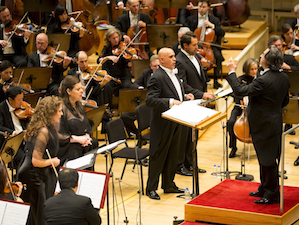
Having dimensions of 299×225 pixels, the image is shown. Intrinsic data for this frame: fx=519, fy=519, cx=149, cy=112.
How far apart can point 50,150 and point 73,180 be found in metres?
0.88

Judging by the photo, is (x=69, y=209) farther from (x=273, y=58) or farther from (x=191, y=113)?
(x=273, y=58)

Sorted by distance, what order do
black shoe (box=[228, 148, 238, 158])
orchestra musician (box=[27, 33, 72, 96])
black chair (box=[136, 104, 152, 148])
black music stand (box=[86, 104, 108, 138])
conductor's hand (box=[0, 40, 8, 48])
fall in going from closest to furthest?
black music stand (box=[86, 104, 108, 138]) → black chair (box=[136, 104, 152, 148]) → black shoe (box=[228, 148, 238, 158]) → orchestra musician (box=[27, 33, 72, 96]) → conductor's hand (box=[0, 40, 8, 48])

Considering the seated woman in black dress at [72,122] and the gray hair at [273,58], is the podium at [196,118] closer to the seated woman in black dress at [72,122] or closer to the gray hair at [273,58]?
the gray hair at [273,58]

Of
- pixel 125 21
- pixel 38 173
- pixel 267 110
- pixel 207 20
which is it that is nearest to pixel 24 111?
pixel 38 173

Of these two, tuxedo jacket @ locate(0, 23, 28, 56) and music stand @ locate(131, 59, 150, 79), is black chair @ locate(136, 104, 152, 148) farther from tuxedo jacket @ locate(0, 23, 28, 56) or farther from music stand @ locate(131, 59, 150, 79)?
tuxedo jacket @ locate(0, 23, 28, 56)

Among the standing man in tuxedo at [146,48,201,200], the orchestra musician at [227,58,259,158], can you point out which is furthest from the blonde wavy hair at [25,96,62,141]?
the orchestra musician at [227,58,259,158]

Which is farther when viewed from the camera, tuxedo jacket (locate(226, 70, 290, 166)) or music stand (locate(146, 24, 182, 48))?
music stand (locate(146, 24, 182, 48))

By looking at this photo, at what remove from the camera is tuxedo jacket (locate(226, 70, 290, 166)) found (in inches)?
159

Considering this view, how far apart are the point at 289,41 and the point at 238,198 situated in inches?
149

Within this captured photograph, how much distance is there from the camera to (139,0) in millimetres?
8172

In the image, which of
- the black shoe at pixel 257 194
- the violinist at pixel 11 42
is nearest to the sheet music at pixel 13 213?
the black shoe at pixel 257 194

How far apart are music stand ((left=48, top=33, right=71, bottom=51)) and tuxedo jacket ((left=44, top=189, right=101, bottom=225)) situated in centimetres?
442

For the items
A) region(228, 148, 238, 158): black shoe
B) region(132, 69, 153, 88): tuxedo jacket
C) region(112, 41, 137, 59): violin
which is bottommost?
region(228, 148, 238, 158): black shoe

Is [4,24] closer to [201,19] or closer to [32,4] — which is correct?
[32,4]
